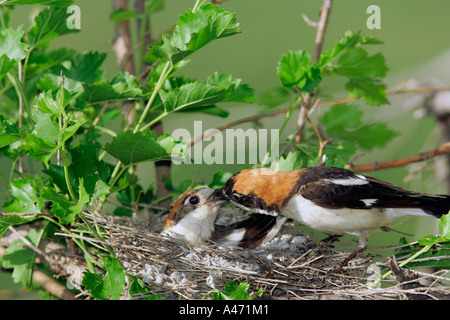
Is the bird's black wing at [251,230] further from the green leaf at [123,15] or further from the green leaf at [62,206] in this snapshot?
the green leaf at [123,15]

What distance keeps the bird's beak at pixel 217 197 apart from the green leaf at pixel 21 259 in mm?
1034

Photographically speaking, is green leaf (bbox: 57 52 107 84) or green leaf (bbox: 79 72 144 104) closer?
green leaf (bbox: 79 72 144 104)

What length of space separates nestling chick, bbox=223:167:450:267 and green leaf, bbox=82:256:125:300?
87 centimetres

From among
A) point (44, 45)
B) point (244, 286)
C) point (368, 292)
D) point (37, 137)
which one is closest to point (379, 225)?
point (368, 292)

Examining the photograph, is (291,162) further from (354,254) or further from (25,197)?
(25,197)

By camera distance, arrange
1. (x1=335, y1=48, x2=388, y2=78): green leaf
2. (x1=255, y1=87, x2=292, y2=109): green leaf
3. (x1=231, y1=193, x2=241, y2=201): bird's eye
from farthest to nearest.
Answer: (x1=255, y1=87, x2=292, y2=109): green leaf < (x1=335, y1=48, x2=388, y2=78): green leaf < (x1=231, y1=193, x2=241, y2=201): bird's eye

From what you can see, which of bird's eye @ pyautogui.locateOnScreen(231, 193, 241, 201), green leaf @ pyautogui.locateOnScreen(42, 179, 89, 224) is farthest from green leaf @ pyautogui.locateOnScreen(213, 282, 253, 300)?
bird's eye @ pyautogui.locateOnScreen(231, 193, 241, 201)

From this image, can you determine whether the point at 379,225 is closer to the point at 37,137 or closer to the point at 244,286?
the point at 244,286

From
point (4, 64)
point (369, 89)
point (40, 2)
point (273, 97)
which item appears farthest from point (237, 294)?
point (273, 97)

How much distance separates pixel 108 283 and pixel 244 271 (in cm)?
66

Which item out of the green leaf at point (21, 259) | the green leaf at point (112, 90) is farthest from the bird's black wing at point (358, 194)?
the green leaf at point (21, 259)

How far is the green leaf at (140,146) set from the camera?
2602 mm

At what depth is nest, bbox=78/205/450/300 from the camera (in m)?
2.64

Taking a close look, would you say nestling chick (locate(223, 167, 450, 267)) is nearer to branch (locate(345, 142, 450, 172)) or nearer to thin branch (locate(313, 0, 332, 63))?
branch (locate(345, 142, 450, 172))
